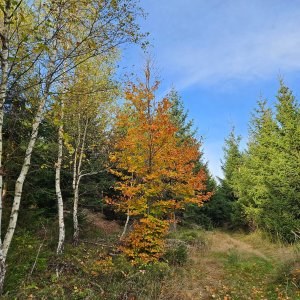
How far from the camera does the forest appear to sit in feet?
21.2

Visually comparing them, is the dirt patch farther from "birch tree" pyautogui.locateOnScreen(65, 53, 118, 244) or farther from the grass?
the grass

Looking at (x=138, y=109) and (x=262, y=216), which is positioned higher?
(x=138, y=109)

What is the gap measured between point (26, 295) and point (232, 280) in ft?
21.6

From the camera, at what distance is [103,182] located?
1585 centimetres

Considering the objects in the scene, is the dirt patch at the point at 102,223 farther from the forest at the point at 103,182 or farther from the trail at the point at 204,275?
the trail at the point at 204,275

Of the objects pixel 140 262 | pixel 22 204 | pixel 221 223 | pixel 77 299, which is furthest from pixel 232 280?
pixel 221 223

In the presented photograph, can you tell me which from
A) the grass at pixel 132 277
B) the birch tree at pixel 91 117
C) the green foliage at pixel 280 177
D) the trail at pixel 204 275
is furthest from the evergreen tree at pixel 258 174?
the birch tree at pixel 91 117

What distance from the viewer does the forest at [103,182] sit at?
6.45 meters

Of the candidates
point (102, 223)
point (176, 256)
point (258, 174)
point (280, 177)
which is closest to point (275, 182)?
point (280, 177)

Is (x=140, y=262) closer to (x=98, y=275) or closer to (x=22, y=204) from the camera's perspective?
(x=98, y=275)

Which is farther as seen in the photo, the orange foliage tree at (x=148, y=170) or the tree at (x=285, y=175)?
the tree at (x=285, y=175)

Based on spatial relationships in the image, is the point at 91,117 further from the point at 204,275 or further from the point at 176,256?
the point at 204,275

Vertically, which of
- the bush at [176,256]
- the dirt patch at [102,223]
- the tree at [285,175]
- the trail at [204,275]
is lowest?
the trail at [204,275]

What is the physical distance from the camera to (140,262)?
32.8 ft
